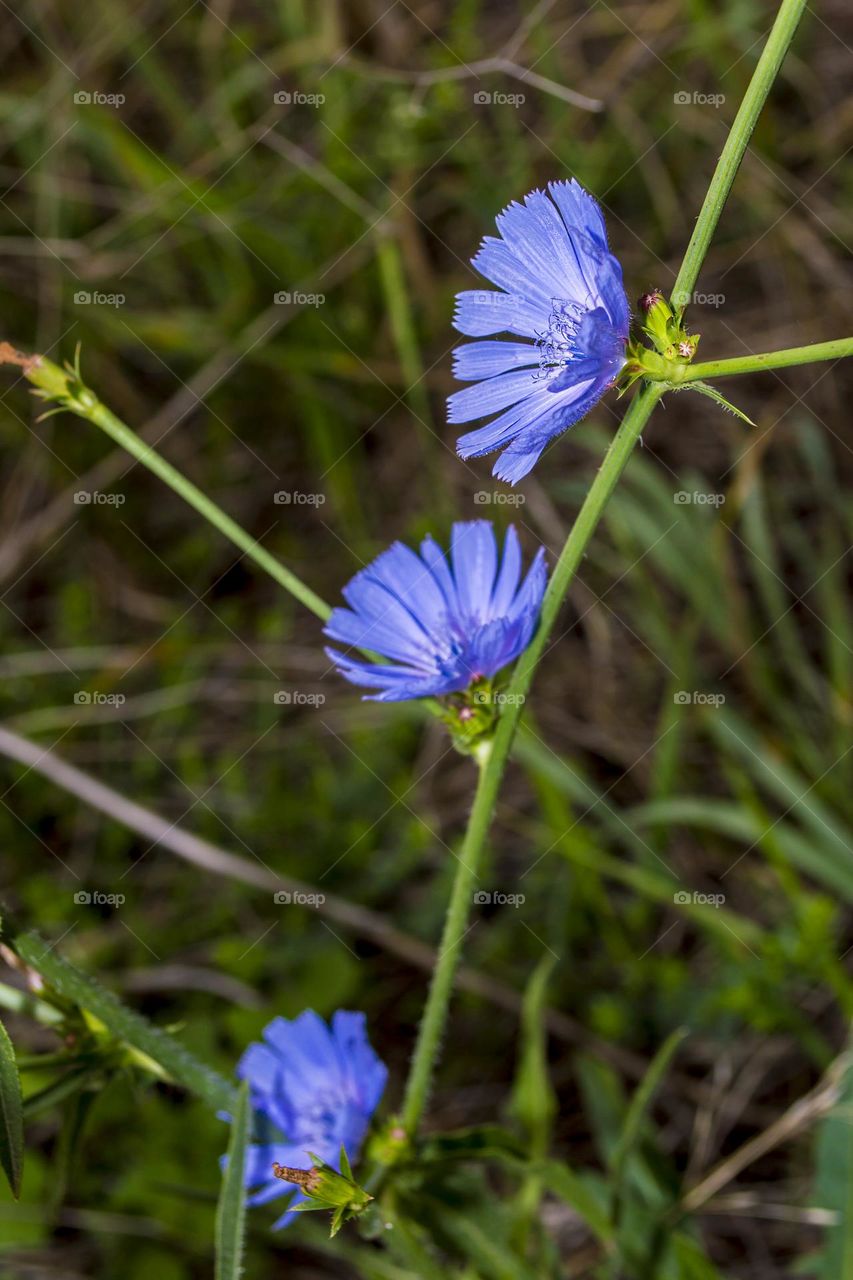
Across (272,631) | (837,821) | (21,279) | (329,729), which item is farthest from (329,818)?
(21,279)

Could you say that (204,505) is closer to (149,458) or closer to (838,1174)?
(149,458)

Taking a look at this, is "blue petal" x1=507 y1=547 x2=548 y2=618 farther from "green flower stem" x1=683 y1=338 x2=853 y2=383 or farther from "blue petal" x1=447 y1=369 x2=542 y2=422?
"green flower stem" x1=683 y1=338 x2=853 y2=383

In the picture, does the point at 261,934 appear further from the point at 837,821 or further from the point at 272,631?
the point at 837,821

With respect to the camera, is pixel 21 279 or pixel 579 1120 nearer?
pixel 579 1120

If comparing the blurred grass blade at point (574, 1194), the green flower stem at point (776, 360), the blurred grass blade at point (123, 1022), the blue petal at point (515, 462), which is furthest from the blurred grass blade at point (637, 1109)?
the green flower stem at point (776, 360)

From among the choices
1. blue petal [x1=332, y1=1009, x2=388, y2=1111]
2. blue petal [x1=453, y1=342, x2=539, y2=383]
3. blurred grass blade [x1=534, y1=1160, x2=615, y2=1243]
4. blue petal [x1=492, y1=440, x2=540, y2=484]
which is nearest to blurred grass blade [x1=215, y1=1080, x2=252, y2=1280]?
blue petal [x1=332, y1=1009, x2=388, y2=1111]

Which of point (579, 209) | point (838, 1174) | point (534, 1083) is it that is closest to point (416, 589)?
point (579, 209)

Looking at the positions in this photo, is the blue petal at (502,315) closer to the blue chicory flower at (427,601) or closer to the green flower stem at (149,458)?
the blue chicory flower at (427,601)
